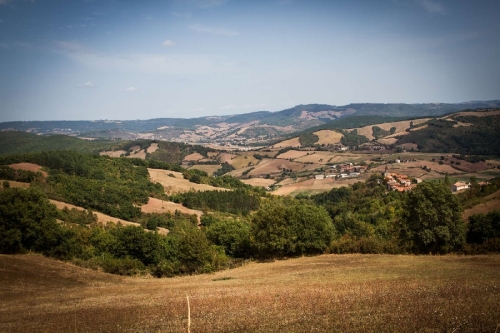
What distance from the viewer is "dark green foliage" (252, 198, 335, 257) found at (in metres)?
53.5

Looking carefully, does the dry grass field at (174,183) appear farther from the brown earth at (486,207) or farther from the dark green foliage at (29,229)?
the brown earth at (486,207)

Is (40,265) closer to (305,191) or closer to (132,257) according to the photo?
(132,257)

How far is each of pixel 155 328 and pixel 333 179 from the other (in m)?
185

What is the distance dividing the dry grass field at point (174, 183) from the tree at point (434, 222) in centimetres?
12103

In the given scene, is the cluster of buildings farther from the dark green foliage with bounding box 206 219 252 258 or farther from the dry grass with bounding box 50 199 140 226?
the dry grass with bounding box 50 199 140 226

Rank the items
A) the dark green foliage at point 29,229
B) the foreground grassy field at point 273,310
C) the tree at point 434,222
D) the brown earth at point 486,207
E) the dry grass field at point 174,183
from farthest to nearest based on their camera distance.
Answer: the dry grass field at point 174,183, the brown earth at point 486,207, the tree at point 434,222, the dark green foliage at point 29,229, the foreground grassy field at point 273,310

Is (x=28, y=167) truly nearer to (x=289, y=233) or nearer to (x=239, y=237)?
(x=239, y=237)

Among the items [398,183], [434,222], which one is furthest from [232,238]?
[398,183]

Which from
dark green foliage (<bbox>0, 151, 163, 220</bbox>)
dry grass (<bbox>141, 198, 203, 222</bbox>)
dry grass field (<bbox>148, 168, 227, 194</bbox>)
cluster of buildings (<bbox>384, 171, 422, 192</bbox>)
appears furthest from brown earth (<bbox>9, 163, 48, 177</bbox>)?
cluster of buildings (<bbox>384, 171, 422, 192</bbox>)

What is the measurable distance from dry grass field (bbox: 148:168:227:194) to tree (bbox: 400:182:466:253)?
121034 millimetres

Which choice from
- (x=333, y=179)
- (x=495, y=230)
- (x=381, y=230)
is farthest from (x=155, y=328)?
(x=333, y=179)

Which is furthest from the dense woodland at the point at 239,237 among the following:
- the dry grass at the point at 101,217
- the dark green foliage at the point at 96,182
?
the dark green foliage at the point at 96,182

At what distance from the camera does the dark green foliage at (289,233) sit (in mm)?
53531

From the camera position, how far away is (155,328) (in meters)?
15.6
